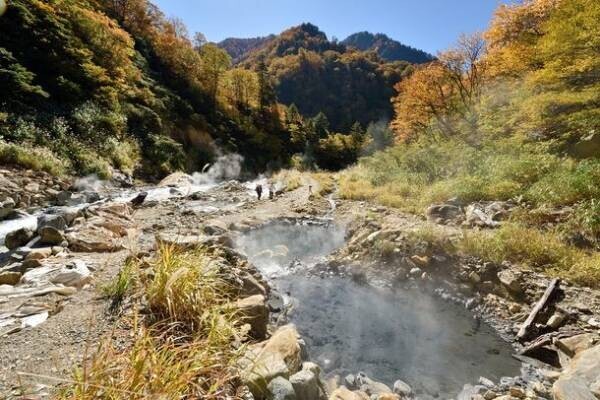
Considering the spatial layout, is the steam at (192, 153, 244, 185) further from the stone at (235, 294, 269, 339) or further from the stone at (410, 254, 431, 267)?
the stone at (235, 294, 269, 339)

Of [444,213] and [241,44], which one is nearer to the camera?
[444,213]

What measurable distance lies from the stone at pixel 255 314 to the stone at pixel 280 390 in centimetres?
145

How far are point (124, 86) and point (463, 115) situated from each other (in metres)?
23.4

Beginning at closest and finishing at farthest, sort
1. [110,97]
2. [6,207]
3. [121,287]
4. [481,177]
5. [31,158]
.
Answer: [121,287], [6,207], [481,177], [31,158], [110,97]

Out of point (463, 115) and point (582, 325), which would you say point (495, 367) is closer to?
point (582, 325)

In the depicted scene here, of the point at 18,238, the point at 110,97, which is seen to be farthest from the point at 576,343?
the point at 110,97

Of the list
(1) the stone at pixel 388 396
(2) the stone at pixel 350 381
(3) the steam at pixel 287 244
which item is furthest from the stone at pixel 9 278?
(1) the stone at pixel 388 396

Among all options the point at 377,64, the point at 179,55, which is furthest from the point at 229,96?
the point at 377,64

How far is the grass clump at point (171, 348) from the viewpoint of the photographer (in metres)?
2.21

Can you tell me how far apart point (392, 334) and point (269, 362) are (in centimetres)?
337

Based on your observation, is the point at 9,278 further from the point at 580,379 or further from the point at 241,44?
the point at 241,44

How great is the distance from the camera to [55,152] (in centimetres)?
1444

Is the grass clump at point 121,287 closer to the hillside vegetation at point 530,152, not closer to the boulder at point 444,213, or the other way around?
the hillside vegetation at point 530,152

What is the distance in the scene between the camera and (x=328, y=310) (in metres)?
6.61
